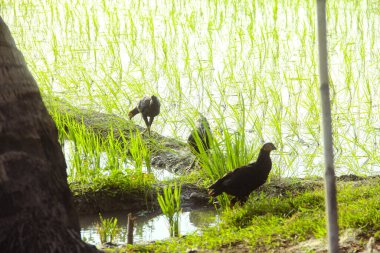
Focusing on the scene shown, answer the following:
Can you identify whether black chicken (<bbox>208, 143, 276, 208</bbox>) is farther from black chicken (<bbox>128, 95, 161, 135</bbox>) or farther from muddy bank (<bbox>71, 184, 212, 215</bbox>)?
black chicken (<bbox>128, 95, 161, 135</bbox>)

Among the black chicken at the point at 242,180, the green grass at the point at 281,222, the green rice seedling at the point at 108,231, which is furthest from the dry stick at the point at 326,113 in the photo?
the black chicken at the point at 242,180

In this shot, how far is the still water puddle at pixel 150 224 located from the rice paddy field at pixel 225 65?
0.95m

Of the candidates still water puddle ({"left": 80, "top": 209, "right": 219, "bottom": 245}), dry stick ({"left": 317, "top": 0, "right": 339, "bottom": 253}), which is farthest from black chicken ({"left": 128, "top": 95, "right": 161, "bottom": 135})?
dry stick ({"left": 317, "top": 0, "right": 339, "bottom": 253})

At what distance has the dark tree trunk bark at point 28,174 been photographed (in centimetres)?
362

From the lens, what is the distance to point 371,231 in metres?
4.43

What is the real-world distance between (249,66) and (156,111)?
1.40 meters

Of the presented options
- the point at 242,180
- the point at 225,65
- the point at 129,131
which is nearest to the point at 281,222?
the point at 242,180

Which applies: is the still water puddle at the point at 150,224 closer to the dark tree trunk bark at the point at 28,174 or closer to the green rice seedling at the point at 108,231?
the green rice seedling at the point at 108,231

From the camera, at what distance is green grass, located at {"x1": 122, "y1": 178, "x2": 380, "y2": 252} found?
4543 millimetres

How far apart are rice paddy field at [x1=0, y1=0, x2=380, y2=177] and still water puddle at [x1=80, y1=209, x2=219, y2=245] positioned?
0.95m

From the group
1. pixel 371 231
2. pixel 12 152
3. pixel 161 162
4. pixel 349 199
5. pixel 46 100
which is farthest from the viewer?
pixel 46 100

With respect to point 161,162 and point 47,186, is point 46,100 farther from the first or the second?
point 47,186

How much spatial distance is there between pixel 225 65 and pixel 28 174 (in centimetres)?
492

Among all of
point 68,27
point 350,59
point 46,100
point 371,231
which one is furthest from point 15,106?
point 68,27
